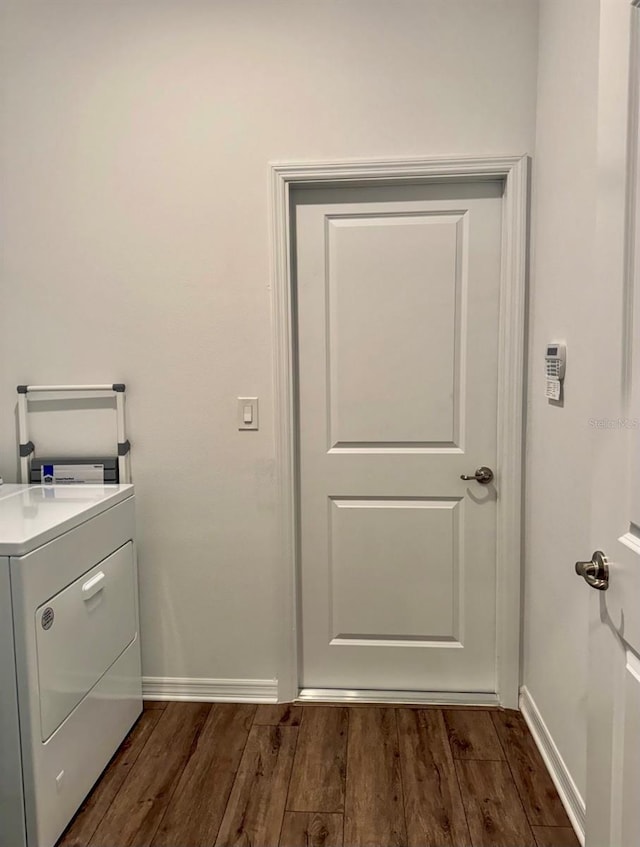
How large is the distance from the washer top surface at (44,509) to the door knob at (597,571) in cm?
133

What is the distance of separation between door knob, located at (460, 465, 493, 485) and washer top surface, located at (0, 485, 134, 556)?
129 centimetres

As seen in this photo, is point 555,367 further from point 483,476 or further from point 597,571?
point 597,571

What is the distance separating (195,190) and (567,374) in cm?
147

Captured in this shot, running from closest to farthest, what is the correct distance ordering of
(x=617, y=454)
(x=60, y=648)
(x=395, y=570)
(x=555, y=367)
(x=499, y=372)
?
(x=617, y=454) → (x=60, y=648) → (x=555, y=367) → (x=499, y=372) → (x=395, y=570)

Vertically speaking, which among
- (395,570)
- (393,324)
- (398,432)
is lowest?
(395,570)

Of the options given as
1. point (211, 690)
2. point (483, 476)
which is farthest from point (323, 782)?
point (483, 476)

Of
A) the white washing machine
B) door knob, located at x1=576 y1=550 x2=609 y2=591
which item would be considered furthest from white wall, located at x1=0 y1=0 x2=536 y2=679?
door knob, located at x1=576 y1=550 x2=609 y2=591

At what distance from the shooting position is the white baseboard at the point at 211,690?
2379mm

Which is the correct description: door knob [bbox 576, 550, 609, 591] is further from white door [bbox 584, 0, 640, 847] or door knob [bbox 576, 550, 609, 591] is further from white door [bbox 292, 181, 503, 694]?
white door [bbox 292, 181, 503, 694]

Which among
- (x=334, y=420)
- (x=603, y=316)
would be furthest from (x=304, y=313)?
(x=603, y=316)

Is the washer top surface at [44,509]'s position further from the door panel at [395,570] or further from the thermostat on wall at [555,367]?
the thermostat on wall at [555,367]

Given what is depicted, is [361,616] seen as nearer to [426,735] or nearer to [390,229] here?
[426,735]

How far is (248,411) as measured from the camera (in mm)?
2301

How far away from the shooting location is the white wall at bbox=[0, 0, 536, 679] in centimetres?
214
